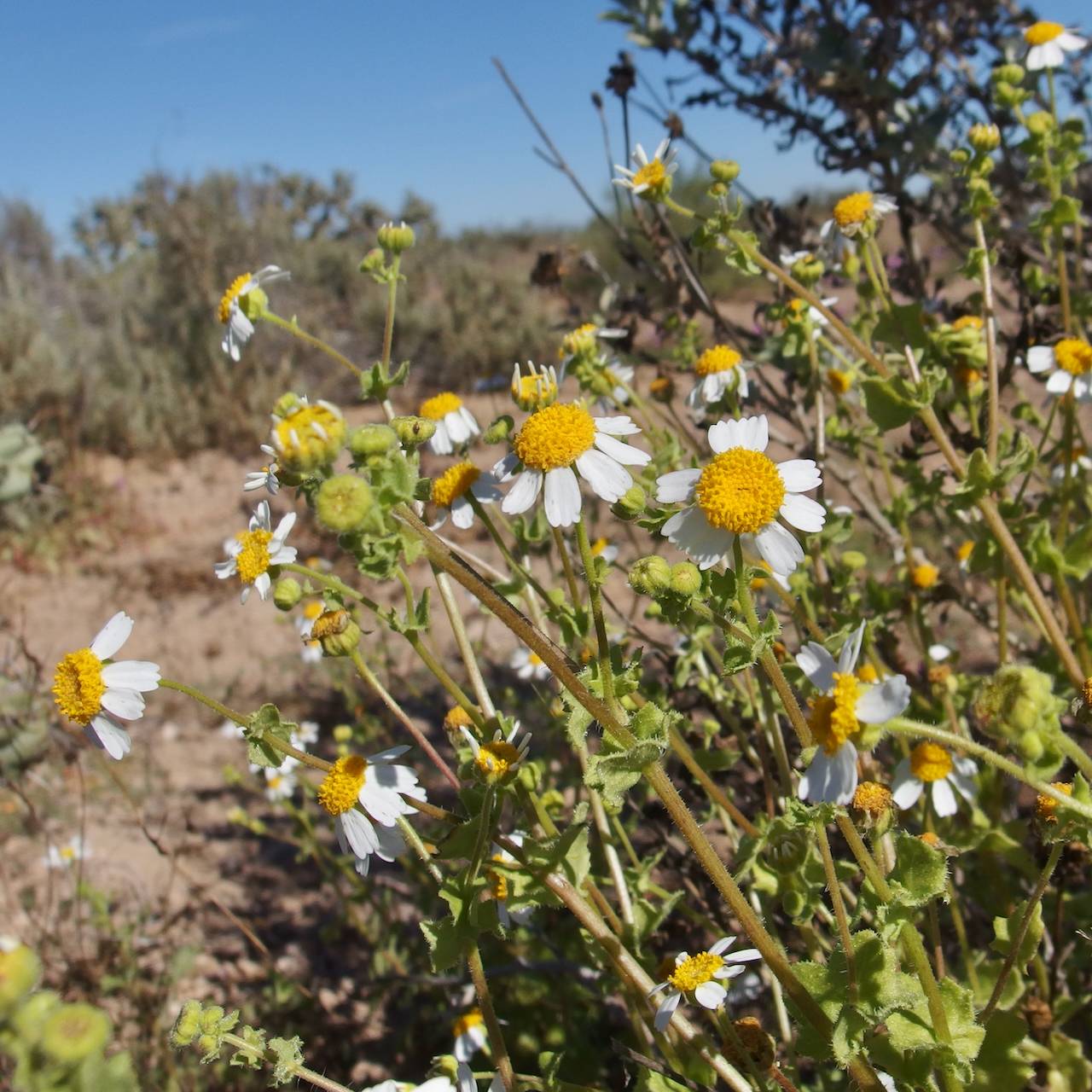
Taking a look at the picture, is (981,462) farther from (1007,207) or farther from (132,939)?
(132,939)

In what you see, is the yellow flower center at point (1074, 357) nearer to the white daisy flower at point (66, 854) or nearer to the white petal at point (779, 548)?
the white petal at point (779, 548)

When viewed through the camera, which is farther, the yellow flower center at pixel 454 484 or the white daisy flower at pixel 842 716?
the yellow flower center at pixel 454 484

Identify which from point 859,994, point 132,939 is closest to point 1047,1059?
point 859,994

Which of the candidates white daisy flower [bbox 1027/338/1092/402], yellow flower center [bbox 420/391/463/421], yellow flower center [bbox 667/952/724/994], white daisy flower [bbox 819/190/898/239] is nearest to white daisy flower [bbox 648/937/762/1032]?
yellow flower center [bbox 667/952/724/994]

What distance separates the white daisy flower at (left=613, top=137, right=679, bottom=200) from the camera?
5.87 feet

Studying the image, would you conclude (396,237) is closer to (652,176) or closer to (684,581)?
(652,176)

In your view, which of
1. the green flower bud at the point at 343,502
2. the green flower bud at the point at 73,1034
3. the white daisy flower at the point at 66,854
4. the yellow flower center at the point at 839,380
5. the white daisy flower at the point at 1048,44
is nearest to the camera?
the green flower bud at the point at 73,1034

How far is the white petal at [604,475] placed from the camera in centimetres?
115

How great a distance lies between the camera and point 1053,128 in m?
1.90

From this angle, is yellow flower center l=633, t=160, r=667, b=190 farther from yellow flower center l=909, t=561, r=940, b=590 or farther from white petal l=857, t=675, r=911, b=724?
white petal l=857, t=675, r=911, b=724

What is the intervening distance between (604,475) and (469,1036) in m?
1.11

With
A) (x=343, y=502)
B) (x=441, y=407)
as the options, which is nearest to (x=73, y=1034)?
(x=343, y=502)

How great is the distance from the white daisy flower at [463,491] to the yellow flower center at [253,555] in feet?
0.85

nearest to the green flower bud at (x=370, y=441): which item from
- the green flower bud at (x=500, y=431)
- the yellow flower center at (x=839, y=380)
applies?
the green flower bud at (x=500, y=431)
